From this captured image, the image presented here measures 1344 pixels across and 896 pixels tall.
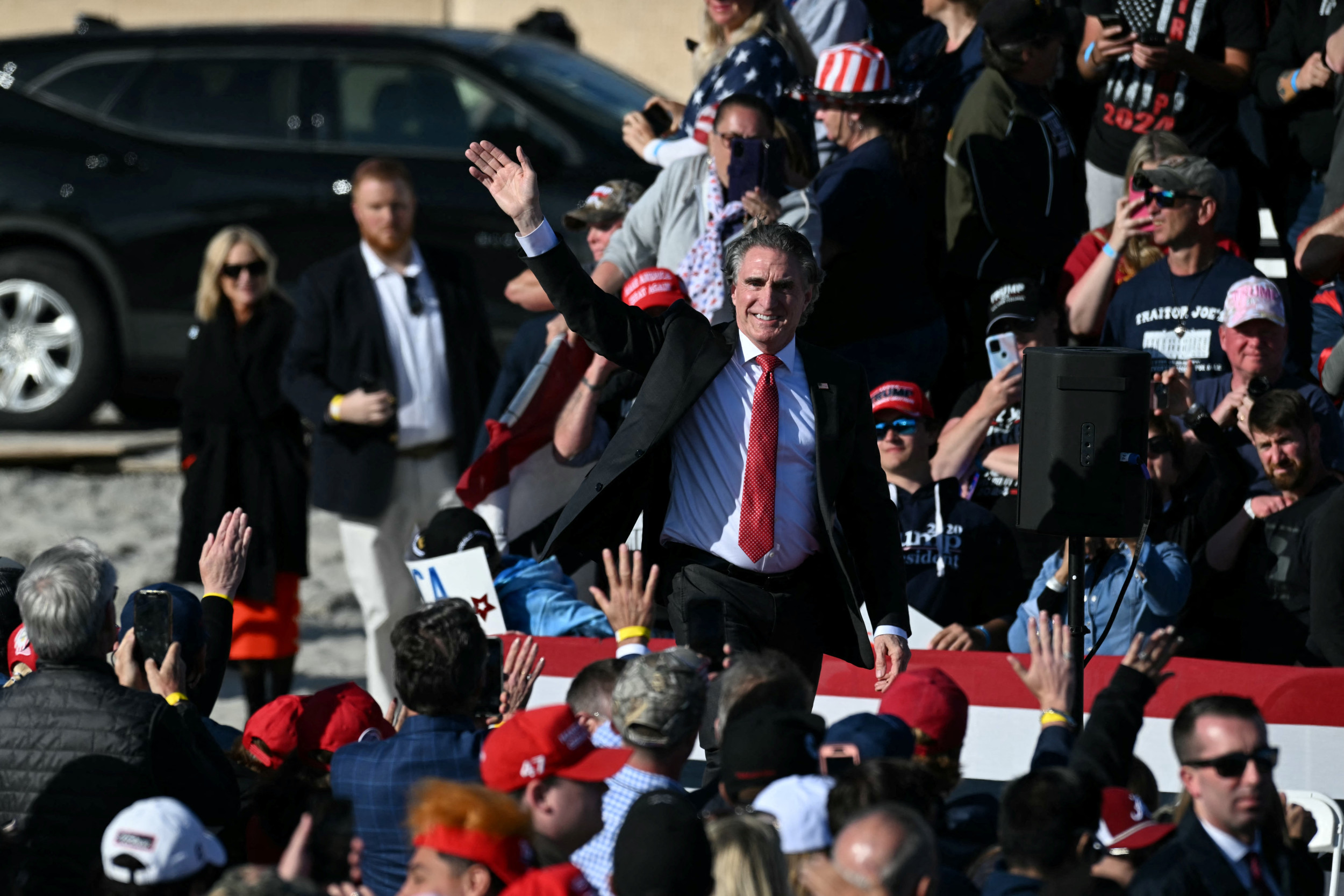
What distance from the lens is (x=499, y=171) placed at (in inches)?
213

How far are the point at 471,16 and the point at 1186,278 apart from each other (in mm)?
10586

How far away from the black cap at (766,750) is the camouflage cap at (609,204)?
4.14 meters

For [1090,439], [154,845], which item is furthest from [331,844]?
[1090,439]

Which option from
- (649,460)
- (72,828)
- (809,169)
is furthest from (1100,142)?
(72,828)

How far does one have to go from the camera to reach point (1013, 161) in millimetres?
7914

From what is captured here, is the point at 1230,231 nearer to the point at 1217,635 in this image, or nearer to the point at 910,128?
the point at 910,128

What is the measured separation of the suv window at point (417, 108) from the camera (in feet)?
34.8

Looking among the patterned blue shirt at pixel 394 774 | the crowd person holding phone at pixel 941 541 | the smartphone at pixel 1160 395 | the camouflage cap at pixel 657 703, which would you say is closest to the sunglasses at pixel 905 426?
the crowd person holding phone at pixel 941 541

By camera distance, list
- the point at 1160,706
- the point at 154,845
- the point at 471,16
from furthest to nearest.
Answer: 1. the point at 471,16
2. the point at 1160,706
3. the point at 154,845

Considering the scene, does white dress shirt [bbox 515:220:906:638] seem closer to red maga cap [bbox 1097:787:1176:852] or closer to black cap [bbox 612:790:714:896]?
red maga cap [bbox 1097:787:1176:852]

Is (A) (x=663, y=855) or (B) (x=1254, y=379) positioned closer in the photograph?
(A) (x=663, y=855)

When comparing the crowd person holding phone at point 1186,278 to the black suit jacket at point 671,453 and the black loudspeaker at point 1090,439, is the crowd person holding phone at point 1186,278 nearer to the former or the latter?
the black loudspeaker at point 1090,439

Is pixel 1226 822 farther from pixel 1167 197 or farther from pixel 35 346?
pixel 35 346

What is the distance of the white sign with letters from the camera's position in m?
7.12
